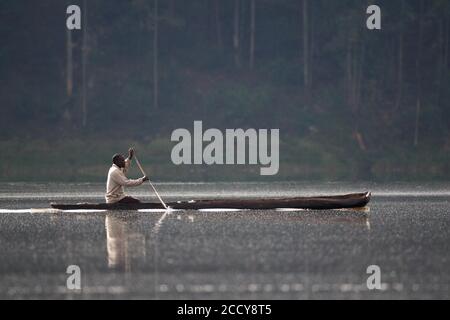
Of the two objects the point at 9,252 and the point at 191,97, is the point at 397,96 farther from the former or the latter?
the point at 9,252

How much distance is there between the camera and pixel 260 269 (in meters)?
18.3

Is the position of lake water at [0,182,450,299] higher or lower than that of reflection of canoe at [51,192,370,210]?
lower

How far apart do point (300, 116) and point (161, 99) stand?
8.30m

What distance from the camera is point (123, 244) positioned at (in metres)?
22.7

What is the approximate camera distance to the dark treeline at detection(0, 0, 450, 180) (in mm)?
72188

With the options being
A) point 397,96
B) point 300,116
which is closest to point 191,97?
point 300,116

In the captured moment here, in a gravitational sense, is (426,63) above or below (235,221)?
above
